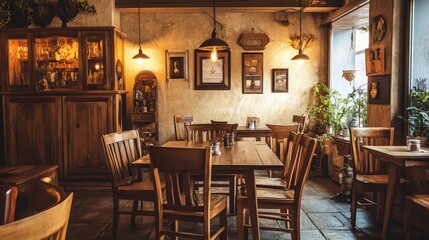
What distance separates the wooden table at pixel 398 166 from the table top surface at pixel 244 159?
0.96 meters

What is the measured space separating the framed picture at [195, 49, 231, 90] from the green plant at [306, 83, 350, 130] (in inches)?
61.5

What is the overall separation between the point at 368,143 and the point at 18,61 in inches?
208

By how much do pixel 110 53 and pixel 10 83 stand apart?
1.64 metres

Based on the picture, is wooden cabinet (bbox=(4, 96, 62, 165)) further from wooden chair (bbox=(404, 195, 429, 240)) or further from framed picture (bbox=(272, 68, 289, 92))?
wooden chair (bbox=(404, 195, 429, 240))

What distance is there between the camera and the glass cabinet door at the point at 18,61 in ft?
19.3

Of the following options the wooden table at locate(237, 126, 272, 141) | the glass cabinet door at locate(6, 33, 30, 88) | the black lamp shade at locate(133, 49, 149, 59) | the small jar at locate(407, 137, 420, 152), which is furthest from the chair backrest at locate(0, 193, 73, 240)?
the glass cabinet door at locate(6, 33, 30, 88)

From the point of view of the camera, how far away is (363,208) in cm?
454

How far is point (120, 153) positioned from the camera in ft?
12.0

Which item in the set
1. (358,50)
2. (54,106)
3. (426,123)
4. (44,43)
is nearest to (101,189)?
(54,106)

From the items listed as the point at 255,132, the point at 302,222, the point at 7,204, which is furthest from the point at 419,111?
the point at 7,204

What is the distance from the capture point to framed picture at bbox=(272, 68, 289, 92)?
679 centimetres

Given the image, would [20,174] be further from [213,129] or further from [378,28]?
[378,28]

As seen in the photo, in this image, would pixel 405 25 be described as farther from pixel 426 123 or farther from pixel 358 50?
pixel 358 50

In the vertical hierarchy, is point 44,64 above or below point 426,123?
above
